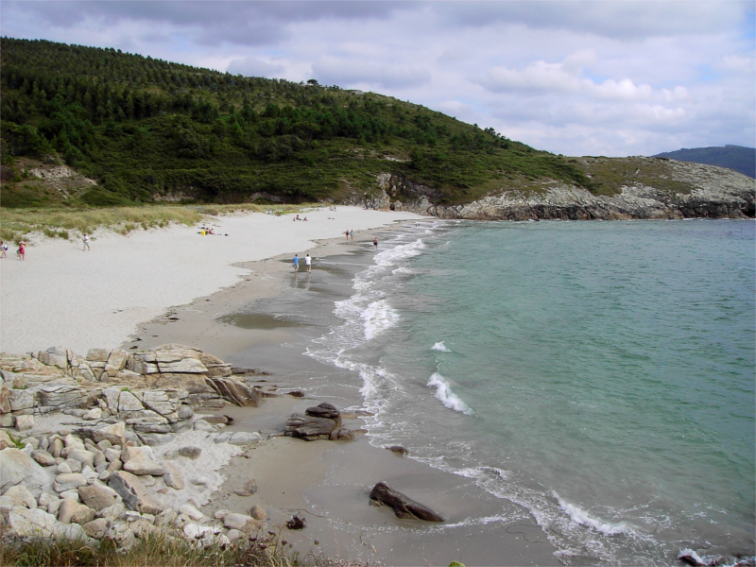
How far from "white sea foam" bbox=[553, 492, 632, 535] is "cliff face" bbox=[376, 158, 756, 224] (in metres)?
73.1

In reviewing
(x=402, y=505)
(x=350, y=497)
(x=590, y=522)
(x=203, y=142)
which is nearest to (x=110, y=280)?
(x=350, y=497)

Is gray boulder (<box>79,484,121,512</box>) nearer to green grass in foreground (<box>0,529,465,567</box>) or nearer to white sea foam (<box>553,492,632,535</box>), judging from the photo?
green grass in foreground (<box>0,529,465,567</box>)

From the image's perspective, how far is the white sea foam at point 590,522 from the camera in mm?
6637

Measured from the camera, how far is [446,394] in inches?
424

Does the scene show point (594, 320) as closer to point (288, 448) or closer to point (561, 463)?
point (561, 463)

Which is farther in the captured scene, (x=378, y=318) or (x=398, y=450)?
(x=378, y=318)

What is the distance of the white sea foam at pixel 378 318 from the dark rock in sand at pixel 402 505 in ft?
25.3

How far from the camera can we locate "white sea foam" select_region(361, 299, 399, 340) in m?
15.4

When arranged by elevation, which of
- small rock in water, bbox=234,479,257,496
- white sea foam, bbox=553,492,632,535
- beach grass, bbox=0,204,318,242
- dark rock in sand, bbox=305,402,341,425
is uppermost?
beach grass, bbox=0,204,318,242

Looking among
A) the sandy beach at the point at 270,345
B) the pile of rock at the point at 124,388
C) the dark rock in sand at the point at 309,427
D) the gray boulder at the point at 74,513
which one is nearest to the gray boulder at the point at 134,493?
the gray boulder at the point at 74,513

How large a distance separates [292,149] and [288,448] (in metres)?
84.7

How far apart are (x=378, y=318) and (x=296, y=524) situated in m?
10.9

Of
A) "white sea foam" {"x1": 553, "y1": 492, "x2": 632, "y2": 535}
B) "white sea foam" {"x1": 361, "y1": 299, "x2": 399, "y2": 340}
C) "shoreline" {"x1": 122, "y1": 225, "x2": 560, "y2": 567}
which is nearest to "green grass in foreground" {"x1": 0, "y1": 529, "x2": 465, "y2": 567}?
"shoreline" {"x1": 122, "y1": 225, "x2": 560, "y2": 567}

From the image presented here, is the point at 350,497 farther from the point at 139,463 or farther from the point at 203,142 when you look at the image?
the point at 203,142
